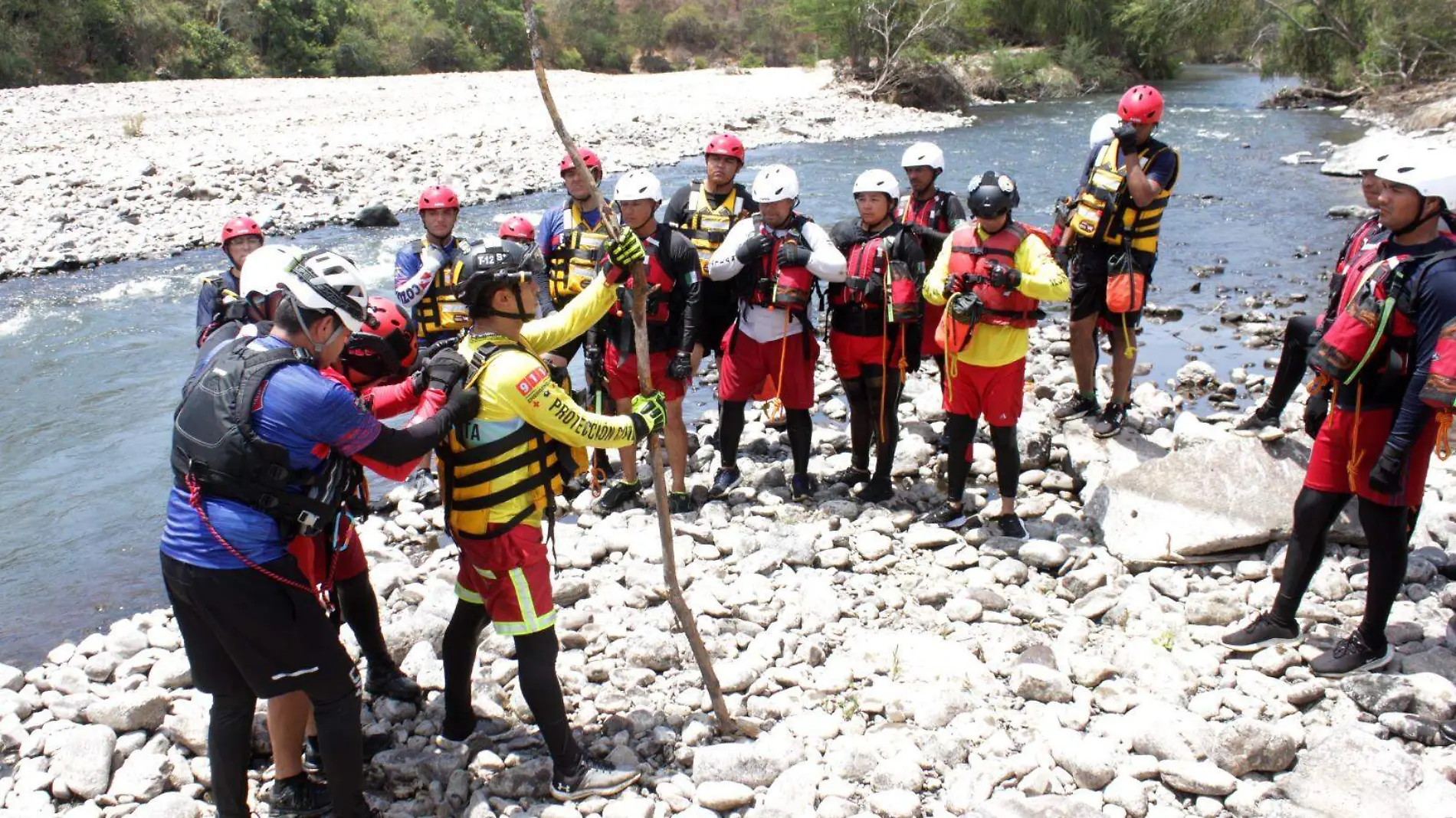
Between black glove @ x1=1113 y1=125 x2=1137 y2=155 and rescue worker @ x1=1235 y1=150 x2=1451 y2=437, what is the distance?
1.36 m

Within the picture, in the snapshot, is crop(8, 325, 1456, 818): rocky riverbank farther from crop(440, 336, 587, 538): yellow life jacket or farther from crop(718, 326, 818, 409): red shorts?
crop(440, 336, 587, 538): yellow life jacket

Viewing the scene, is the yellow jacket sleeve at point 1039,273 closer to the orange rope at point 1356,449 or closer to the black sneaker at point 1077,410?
the orange rope at point 1356,449

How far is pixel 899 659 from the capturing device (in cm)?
488

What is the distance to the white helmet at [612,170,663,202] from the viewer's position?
6352mm

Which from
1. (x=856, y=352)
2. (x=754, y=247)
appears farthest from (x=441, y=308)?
(x=856, y=352)

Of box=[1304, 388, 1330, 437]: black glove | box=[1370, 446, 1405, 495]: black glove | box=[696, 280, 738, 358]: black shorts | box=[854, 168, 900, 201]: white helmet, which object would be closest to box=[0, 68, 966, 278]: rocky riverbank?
box=[696, 280, 738, 358]: black shorts

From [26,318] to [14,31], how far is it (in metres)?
26.8

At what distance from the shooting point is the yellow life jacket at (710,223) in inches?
278

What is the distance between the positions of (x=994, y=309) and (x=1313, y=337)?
1625 millimetres

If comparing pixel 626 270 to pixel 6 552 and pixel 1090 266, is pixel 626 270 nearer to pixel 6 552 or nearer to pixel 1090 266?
pixel 1090 266

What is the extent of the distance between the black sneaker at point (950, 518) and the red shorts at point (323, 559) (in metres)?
3.41

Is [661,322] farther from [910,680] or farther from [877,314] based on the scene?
[910,680]

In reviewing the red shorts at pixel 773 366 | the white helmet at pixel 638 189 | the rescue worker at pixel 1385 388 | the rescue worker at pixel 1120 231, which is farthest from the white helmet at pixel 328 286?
the rescue worker at pixel 1120 231

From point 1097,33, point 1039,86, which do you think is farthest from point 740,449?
point 1097,33
